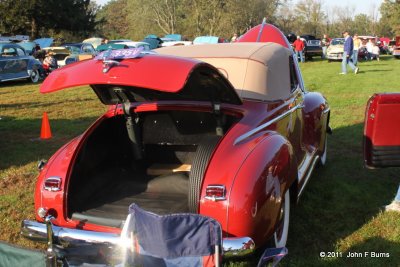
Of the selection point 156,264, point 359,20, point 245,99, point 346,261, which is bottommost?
point 346,261

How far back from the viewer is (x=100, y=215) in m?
3.38

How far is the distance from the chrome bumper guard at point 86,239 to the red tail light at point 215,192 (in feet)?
0.92

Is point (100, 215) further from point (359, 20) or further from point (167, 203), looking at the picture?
point (359, 20)

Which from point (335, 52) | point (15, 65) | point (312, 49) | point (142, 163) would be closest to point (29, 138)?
point (142, 163)

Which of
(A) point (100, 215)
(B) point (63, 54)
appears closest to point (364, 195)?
(A) point (100, 215)

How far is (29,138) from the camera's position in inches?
319

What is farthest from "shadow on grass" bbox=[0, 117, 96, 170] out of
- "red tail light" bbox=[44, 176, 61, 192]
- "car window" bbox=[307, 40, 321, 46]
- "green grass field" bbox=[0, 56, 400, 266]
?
"car window" bbox=[307, 40, 321, 46]

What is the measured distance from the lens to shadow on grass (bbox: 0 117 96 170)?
6.85m

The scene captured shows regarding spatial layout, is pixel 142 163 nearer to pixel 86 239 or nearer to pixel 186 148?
pixel 186 148

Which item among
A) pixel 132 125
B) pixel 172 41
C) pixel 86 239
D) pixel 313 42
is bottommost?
pixel 86 239

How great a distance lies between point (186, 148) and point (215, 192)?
1.30 metres

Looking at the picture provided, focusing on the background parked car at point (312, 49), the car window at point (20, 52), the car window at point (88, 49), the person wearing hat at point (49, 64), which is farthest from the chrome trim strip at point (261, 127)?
the background parked car at point (312, 49)

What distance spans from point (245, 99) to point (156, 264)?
188 centimetres

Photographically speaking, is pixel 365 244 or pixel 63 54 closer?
pixel 365 244
